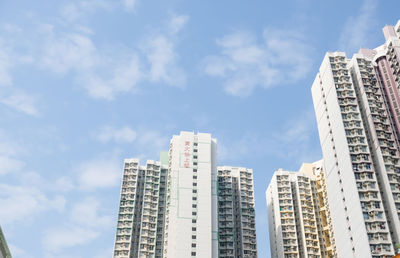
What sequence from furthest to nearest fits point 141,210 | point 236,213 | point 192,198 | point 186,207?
point 236,213, point 141,210, point 192,198, point 186,207

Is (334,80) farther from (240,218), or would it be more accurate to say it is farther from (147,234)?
(147,234)

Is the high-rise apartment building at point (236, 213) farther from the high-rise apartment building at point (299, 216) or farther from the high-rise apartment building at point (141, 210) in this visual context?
the high-rise apartment building at point (141, 210)

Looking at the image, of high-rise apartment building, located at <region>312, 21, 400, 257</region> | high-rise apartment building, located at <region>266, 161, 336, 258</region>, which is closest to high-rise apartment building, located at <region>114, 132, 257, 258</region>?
high-rise apartment building, located at <region>266, 161, 336, 258</region>

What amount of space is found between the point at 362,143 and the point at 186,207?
37.8 metres

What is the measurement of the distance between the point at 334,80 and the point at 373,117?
11.5m

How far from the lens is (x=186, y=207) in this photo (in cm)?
8950

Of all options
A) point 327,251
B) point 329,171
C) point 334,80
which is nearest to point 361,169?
point 329,171

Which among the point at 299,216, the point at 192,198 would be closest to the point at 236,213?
the point at 299,216

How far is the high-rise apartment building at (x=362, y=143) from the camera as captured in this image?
72188 mm

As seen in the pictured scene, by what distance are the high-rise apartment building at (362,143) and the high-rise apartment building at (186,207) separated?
2533cm

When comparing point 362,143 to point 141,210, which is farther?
point 141,210

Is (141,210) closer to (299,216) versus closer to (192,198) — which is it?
(192,198)

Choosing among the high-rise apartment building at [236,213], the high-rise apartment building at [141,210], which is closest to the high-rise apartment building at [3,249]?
the high-rise apartment building at [141,210]

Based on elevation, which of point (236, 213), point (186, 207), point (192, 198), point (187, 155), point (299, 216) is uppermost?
point (187, 155)
